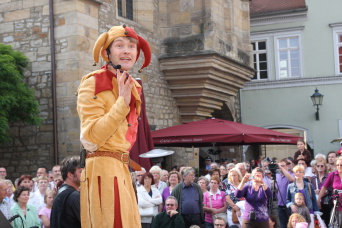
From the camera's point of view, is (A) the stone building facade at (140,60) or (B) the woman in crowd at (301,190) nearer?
(B) the woman in crowd at (301,190)

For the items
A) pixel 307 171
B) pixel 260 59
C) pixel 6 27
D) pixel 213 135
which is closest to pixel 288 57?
pixel 260 59

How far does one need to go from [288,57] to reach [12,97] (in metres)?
15.1

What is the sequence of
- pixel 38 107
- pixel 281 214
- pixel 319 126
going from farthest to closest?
pixel 319 126 → pixel 38 107 → pixel 281 214

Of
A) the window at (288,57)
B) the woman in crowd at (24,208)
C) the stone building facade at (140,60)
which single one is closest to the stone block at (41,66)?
the stone building facade at (140,60)

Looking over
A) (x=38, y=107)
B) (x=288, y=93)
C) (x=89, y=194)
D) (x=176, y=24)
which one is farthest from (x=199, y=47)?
(x=89, y=194)

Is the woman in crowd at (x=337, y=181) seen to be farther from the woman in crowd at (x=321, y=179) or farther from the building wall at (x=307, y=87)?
the building wall at (x=307, y=87)

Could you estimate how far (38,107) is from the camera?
41.0 feet

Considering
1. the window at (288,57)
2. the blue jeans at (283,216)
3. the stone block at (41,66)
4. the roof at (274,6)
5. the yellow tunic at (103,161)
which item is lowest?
the blue jeans at (283,216)

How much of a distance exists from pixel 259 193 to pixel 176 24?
28.1 feet

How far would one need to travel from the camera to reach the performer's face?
13.2 ft

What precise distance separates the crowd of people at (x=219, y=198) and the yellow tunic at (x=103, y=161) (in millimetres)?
4021

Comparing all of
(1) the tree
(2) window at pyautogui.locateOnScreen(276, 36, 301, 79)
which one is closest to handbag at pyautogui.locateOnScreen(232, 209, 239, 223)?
(1) the tree

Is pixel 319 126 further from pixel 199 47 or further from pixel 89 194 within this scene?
pixel 89 194

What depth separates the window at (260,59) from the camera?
2461 cm
